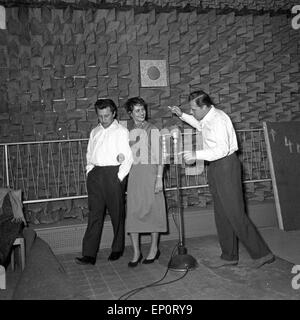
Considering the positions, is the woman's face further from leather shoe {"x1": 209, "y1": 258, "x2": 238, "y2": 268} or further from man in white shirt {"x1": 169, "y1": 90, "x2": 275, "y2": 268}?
leather shoe {"x1": 209, "y1": 258, "x2": 238, "y2": 268}

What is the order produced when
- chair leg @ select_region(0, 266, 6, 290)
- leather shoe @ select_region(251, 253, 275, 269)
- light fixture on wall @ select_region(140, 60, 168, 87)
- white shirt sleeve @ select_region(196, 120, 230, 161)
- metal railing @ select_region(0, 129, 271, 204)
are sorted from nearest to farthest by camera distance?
1. chair leg @ select_region(0, 266, 6, 290)
2. white shirt sleeve @ select_region(196, 120, 230, 161)
3. leather shoe @ select_region(251, 253, 275, 269)
4. metal railing @ select_region(0, 129, 271, 204)
5. light fixture on wall @ select_region(140, 60, 168, 87)

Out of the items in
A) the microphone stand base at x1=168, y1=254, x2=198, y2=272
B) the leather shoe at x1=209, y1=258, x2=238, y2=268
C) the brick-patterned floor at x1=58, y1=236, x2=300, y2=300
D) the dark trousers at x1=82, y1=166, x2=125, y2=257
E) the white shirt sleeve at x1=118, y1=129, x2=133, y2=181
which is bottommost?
the brick-patterned floor at x1=58, y1=236, x2=300, y2=300

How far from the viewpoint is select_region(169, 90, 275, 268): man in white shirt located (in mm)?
3174

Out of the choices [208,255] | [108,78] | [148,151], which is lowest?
[208,255]

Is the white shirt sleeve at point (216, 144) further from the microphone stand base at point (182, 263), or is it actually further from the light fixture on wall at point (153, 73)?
the light fixture on wall at point (153, 73)

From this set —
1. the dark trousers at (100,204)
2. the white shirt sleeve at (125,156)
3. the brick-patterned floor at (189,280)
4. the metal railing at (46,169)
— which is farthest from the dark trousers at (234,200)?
the metal railing at (46,169)

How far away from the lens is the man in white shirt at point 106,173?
349 centimetres

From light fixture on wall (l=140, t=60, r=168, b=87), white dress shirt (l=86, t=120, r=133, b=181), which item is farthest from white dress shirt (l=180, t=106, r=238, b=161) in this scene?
light fixture on wall (l=140, t=60, r=168, b=87)

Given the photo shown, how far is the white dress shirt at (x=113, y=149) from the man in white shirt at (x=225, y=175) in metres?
0.62

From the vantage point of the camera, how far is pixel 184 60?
4922mm

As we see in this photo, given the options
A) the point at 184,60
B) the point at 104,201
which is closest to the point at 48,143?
the point at 104,201

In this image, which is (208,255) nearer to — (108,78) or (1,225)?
(1,225)
